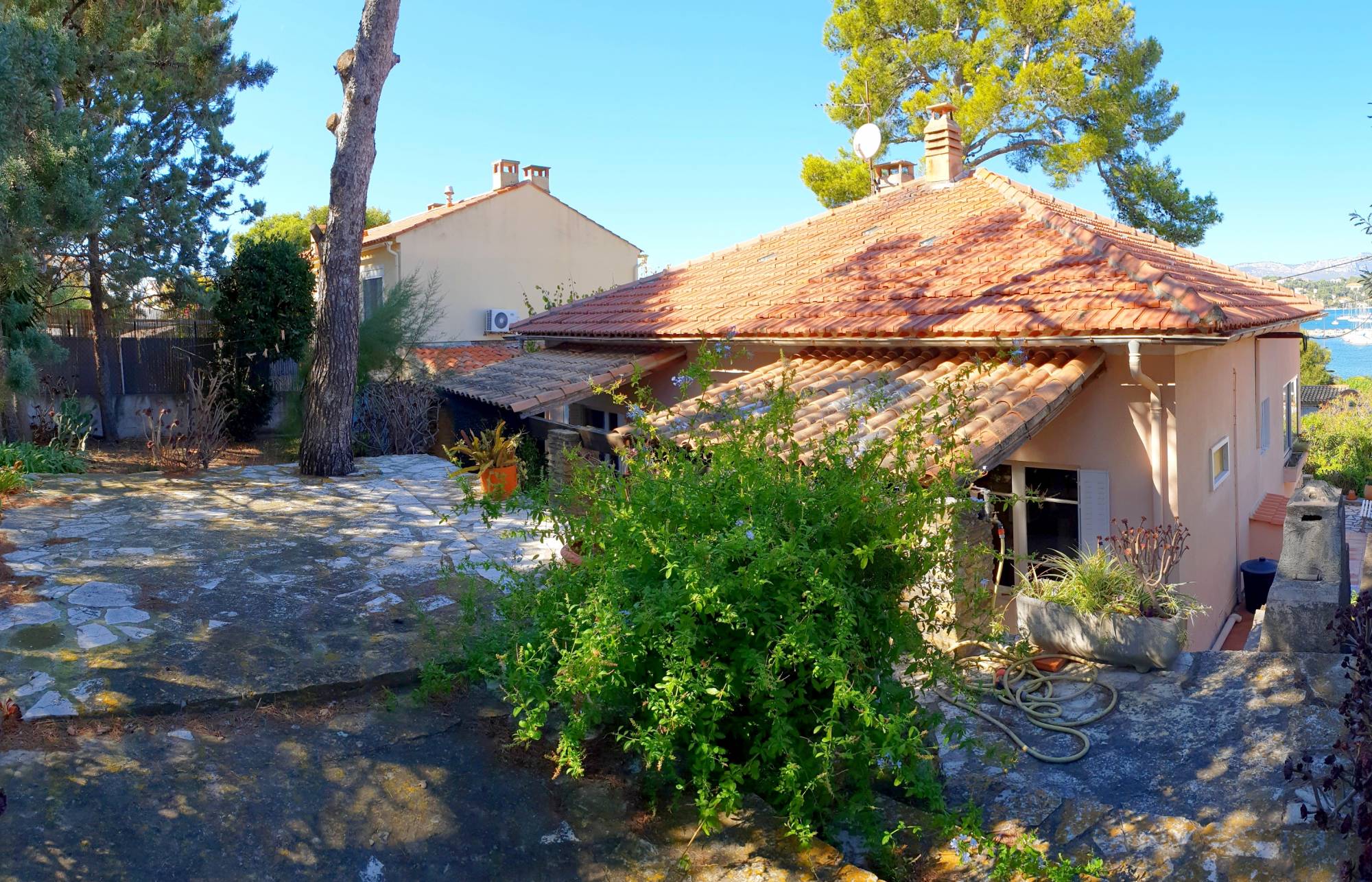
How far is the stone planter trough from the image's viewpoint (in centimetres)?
575

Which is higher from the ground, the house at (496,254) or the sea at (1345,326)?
the house at (496,254)

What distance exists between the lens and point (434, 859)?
13.6ft

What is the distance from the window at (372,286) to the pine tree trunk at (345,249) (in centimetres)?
1124

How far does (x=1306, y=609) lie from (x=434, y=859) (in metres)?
4.99

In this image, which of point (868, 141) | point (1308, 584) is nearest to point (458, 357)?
point (868, 141)

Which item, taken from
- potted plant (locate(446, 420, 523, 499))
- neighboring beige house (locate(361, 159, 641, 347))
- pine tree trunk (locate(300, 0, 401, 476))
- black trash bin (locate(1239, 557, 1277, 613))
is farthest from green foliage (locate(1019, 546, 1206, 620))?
neighboring beige house (locate(361, 159, 641, 347))

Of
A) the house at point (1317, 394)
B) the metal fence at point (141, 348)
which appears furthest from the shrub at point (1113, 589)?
the house at point (1317, 394)

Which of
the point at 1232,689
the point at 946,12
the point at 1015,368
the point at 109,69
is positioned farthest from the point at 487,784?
the point at 946,12

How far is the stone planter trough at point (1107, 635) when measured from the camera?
575 centimetres

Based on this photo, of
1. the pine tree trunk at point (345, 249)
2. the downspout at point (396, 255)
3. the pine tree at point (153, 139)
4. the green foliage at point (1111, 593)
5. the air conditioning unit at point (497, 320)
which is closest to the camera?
the green foliage at point (1111, 593)

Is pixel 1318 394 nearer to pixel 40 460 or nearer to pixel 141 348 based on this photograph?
pixel 141 348

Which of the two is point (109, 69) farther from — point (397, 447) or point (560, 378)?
point (560, 378)

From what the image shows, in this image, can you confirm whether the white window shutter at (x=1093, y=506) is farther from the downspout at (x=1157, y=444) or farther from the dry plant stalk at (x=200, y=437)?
the dry plant stalk at (x=200, y=437)

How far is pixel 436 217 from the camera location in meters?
23.7
